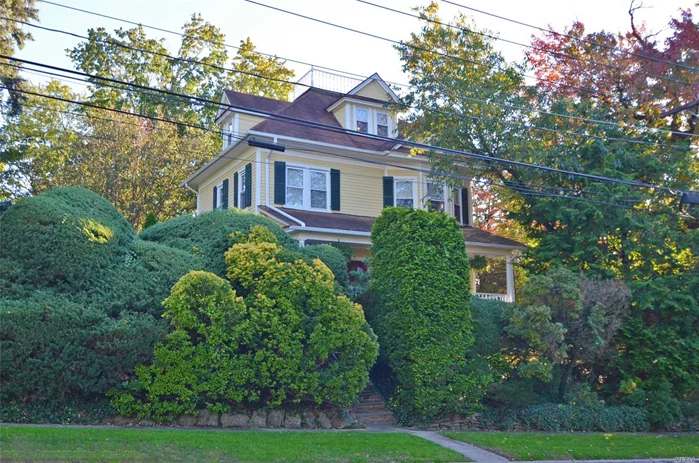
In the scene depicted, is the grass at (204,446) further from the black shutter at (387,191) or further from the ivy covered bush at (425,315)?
the black shutter at (387,191)

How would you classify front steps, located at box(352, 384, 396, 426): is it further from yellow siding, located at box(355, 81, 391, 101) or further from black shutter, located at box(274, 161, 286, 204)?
yellow siding, located at box(355, 81, 391, 101)

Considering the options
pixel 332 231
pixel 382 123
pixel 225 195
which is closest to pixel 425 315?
pixel 332 231

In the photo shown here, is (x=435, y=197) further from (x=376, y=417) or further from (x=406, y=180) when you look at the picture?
(x=376, y=417)

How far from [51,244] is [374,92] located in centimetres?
1656

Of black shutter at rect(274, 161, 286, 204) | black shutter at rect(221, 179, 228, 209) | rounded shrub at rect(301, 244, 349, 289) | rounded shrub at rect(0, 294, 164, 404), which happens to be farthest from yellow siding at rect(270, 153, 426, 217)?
rounded shrub at rect(0, 294, 164, 404)

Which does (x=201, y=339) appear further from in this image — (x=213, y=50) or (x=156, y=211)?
(x=213, y=50)

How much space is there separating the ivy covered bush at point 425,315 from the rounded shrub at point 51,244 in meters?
6.47

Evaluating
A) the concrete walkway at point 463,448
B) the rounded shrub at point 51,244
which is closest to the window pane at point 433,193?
the concrete walkway at point 463,448

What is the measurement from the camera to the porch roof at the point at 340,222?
21422 mm

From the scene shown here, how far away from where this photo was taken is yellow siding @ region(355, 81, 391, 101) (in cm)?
2611

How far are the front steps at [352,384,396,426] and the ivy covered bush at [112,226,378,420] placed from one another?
5.12ft

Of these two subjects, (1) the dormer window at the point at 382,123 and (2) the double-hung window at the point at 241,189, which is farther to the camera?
(1) the dormer window at the point at 382,123

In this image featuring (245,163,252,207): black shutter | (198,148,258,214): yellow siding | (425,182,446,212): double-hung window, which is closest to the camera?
(245,163,252,207): black shutter

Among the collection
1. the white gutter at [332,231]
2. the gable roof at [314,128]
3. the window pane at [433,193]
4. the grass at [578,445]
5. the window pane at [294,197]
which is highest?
the gable roof at [314,128]
